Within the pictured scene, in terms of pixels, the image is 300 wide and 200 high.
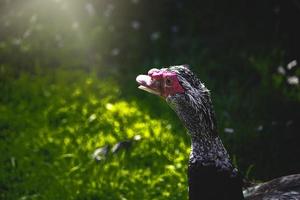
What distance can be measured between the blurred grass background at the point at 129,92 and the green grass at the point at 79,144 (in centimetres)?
1

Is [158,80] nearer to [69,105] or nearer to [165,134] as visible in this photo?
[165,134]

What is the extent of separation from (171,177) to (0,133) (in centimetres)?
209

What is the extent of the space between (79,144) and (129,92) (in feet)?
4.17

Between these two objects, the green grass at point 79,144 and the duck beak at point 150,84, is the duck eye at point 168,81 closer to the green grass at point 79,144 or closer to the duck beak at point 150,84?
the duck beak at point 150,84

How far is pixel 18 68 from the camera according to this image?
754 cm

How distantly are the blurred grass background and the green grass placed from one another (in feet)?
0.04

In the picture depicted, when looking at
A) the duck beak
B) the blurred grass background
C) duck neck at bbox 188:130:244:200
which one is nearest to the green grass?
the blurred grass background

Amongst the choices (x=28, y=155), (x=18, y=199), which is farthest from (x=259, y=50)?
(x=18, y=199)

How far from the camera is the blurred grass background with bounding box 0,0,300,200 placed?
5.11 m

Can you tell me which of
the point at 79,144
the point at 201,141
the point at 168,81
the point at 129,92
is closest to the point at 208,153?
the point at 201,141

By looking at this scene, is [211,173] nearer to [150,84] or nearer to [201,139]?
[201,139]

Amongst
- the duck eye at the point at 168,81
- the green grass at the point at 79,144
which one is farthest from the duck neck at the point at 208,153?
the green grass at the point at 79,144

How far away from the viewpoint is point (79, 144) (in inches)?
224

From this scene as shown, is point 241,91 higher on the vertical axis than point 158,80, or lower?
higher
